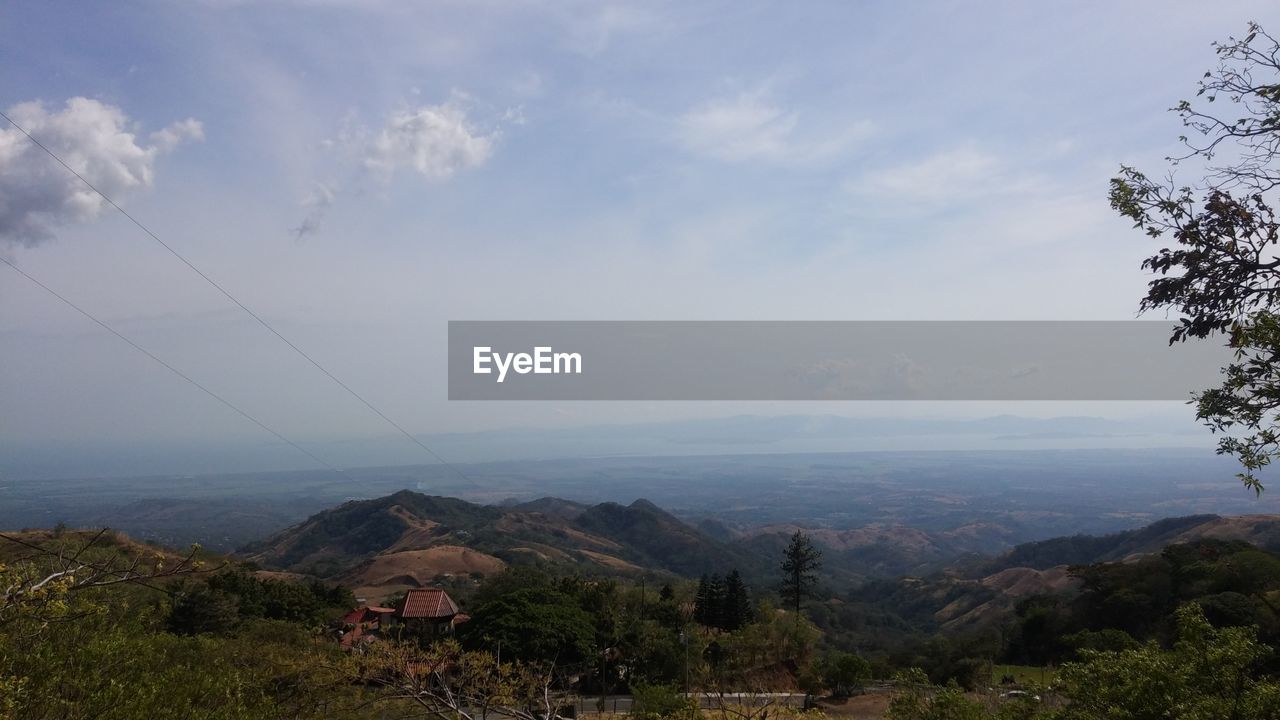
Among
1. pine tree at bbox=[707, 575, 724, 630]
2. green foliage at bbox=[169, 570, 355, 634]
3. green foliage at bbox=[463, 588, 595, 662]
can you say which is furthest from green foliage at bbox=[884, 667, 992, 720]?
pine tree at bbox=[707, 575, 724, 630]

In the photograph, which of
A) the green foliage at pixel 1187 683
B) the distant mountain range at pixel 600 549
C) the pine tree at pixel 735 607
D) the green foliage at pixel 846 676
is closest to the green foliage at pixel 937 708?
the green foliage at pixel 1187 683

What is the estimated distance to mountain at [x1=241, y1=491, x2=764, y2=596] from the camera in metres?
61.9

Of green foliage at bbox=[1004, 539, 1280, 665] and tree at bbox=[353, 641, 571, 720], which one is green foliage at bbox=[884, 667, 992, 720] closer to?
tree at bbox=[353, 641, 571, 720]

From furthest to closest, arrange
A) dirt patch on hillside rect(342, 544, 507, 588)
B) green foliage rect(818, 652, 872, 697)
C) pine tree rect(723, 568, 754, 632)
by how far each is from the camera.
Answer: dirt patch on hillside rect(342, 544, 507, 588)
pine tree rect(723, 568, 754, 632)
green foliage rect(818, 652, 872, 697)

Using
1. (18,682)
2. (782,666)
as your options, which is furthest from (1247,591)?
(18,682)

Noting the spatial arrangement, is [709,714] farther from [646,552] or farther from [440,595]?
[646,552]

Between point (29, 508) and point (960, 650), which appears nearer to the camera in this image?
point (960, 650)

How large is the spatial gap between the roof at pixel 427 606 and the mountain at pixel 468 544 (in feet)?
77.7

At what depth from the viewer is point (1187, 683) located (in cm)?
725

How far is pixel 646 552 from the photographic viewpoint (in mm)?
98250

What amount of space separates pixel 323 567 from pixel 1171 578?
68.3 metres

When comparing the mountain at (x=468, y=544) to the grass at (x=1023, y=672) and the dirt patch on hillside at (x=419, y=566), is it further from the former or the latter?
the grass at (x=1023, y=672)

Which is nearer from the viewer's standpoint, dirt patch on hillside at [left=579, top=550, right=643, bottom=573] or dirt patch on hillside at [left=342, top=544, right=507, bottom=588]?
dirt patch on hillside at [left=342, top=544, right=507, bottom=588]

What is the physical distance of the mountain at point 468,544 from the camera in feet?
203
